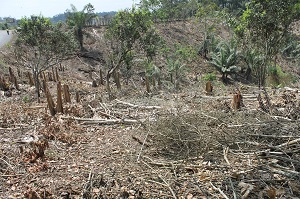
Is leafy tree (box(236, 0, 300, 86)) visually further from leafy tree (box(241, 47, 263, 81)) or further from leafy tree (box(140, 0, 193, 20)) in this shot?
leafy tree (box(140, 0, 193, 20))

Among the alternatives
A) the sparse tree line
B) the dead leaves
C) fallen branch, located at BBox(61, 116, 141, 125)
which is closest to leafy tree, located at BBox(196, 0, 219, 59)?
the sparse tree line

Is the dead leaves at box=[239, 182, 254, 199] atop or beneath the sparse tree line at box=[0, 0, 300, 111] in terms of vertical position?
beneath

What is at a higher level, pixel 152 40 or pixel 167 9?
pixel 167 9

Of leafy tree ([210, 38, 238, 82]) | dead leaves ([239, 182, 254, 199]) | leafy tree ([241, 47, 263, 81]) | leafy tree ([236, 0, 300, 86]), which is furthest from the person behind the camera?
leafy tree ([210, 38, 238, 82])

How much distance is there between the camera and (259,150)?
3.79 metres

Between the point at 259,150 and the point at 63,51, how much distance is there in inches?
428

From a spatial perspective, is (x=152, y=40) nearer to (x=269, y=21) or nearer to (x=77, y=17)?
(x=269, y=21)

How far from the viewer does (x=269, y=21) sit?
5.88m

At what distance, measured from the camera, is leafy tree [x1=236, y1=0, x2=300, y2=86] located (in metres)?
5.64

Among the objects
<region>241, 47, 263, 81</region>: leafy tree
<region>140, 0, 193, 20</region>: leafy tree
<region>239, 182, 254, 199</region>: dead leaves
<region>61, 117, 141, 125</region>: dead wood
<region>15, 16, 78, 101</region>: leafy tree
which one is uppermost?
<region>140, 0, 193, 20</region>: leafy tree

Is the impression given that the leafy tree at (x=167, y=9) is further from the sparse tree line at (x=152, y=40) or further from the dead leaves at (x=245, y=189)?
the dead leaves at (x=245, y=189)

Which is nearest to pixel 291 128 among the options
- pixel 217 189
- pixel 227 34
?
pixel 217 189

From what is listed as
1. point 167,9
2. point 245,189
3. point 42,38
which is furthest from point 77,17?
point 245,189

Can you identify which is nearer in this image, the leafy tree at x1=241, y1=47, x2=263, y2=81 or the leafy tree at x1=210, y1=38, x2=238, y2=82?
the leafy tree at x1=241, y1=47, x2=263, y2=81
